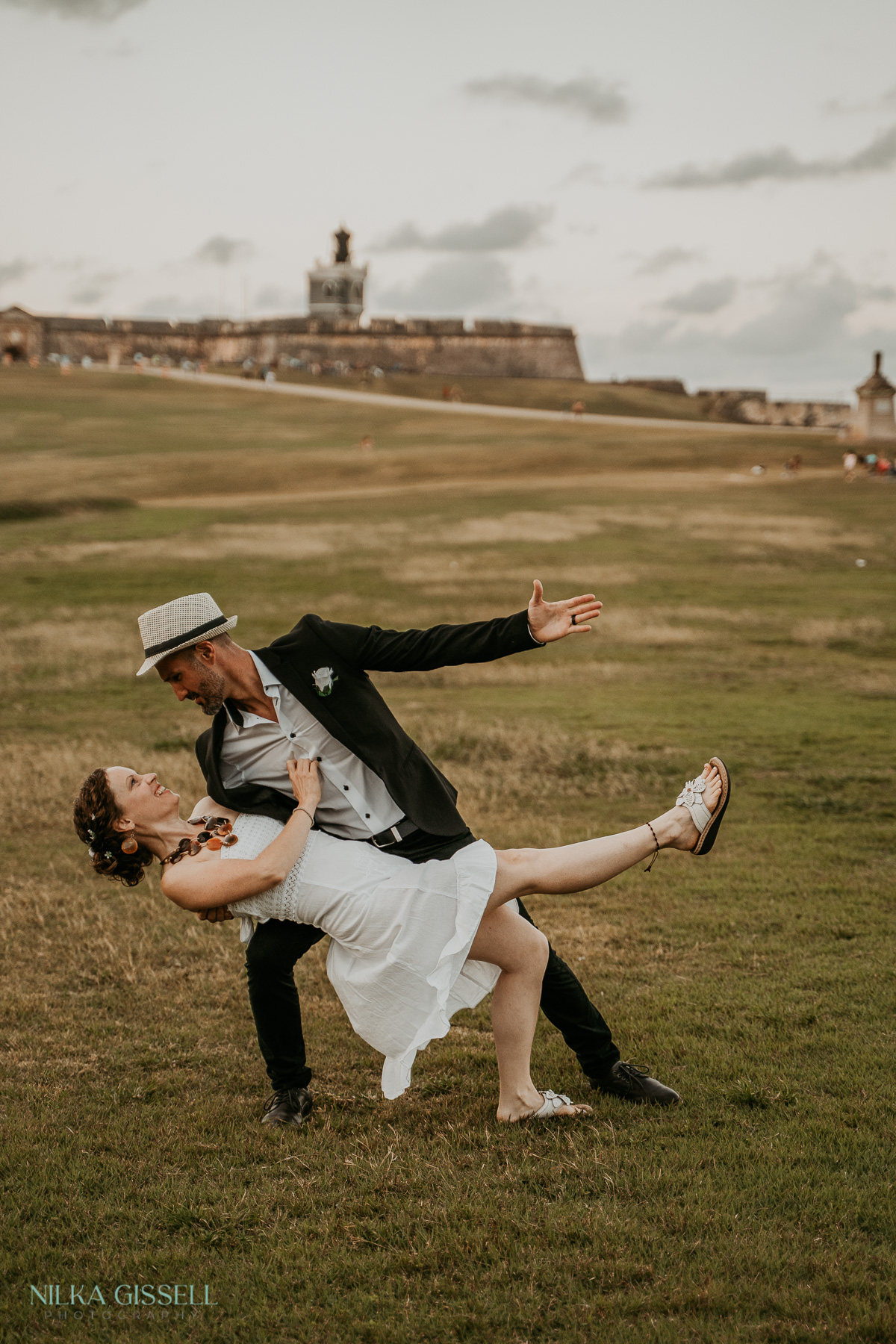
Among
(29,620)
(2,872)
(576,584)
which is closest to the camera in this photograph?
(2,872)

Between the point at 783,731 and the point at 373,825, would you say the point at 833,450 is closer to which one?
the point at 783,731

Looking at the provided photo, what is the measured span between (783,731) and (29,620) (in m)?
9.95

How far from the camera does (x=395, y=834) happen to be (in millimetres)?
3744

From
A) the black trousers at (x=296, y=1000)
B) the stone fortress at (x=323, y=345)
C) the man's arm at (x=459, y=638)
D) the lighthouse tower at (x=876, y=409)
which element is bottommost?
the black trousers at (x=296, y=1000)

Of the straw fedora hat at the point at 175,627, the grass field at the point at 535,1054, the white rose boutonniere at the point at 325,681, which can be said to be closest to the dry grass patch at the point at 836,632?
the grass field at the point at 535,1054

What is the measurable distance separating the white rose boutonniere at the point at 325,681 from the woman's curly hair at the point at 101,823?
714 mm

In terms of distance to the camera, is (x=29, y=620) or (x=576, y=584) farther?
(x=576, y=584)

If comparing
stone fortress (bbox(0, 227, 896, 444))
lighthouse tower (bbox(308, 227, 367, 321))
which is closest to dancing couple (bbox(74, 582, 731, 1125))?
stone fortress (bbox(0, 227, 896, 444))

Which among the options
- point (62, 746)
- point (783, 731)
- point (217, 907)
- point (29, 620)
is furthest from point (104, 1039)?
point (29, 620)

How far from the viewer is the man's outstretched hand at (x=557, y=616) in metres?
3.57

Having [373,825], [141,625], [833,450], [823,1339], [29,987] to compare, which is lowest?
[29,987]

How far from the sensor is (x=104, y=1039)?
4.56 meters

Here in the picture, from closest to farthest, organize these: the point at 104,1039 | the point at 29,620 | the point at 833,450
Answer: the point at 104,1039, the point at 29,620, the point at 833,450

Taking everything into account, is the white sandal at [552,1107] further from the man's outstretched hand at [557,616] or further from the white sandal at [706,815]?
the man's outstretched hand at [557,616]
